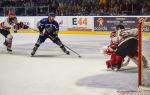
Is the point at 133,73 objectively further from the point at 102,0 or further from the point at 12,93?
the point at 102,0

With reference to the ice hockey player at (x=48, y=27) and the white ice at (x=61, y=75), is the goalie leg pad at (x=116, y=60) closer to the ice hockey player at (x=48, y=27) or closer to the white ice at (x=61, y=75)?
the white ice at (x=61, y=75)

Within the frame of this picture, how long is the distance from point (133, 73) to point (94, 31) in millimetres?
11068

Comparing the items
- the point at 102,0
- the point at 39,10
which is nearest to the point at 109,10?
the point at 102,0

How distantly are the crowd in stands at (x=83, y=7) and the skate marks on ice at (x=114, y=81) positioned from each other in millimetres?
10853

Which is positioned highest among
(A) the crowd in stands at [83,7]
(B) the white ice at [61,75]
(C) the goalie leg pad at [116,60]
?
(A) the crowd in stands at [83,7]

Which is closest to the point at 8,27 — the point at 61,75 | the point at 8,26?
the point at 8,26

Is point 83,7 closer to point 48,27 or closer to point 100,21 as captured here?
point 100,21

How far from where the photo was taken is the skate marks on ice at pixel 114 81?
6691 mm

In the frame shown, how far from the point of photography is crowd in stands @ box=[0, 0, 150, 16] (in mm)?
19125

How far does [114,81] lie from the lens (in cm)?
727

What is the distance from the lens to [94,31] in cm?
1919

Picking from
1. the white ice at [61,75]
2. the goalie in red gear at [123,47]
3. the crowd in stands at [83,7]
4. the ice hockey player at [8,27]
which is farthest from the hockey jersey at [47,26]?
the crowd in stands at [83,7]

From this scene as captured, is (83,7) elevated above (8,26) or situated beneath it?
elevated above

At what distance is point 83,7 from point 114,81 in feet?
44.6
